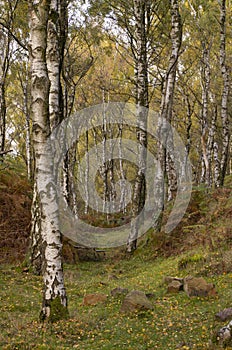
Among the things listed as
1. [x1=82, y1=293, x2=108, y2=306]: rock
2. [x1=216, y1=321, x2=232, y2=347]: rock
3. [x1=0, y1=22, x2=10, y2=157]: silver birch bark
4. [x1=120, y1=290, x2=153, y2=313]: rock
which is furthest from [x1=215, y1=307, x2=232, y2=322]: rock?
[x1=0, y1=22, x2=10, y2=157]: silver birch bark

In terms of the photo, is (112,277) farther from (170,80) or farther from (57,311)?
(170,80)

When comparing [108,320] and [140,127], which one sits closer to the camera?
[108,320]

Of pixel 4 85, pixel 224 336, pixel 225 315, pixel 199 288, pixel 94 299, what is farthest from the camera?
pixel 4 85

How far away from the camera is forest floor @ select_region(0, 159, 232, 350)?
6.34 metres

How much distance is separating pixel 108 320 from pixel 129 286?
362cm

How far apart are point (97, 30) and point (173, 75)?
10.3 m

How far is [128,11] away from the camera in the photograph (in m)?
19.8

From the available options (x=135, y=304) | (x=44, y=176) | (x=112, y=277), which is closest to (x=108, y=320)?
(x=135, y=304)

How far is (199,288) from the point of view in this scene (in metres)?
8.69

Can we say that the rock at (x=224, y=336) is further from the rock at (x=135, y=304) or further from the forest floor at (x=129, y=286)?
the rock at (x=135, y=304)

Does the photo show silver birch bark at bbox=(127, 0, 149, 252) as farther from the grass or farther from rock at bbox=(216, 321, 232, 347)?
rock at bbox=(216, 321, 232, 347)

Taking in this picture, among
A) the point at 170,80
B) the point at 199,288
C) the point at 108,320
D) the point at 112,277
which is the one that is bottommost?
the point at 112,277

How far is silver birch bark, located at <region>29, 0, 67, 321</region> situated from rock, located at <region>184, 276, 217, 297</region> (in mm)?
2995

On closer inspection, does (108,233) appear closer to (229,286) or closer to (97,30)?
(97,30)
